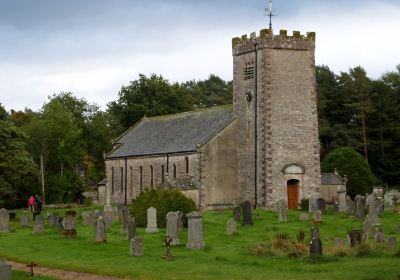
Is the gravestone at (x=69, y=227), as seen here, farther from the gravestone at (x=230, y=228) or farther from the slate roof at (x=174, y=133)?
the slate roof at (x=174, y=133)

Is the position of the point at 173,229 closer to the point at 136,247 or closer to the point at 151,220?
the point at 136,247

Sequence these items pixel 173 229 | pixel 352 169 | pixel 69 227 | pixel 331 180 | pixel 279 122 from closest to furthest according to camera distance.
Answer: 1. pixel 173 229
2. pixel 69 227
3. pixel 279 122
4. pixel 331 180
5. pixel 352 169

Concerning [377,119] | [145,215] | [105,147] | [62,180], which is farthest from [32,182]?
[377,119]

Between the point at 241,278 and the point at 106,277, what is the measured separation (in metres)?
4.02

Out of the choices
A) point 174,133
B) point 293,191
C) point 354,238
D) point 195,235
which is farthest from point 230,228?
point 174,133

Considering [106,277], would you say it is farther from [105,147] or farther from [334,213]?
[105,147]

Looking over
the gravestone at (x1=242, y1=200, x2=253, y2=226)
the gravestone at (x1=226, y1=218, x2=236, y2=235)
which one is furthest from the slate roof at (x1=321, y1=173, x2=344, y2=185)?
the gravestone at (x1=226, y1=218, x2=236, y2=235)

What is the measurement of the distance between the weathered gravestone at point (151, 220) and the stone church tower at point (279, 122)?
49.1 ft

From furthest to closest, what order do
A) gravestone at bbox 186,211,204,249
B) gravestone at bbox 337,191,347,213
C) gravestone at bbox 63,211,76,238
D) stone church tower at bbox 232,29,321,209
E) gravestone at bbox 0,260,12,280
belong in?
stone church tower at bbox 232,29,321,209 → gravestone at bbox 337,191,347,213 → gravestone at bbox 63,211,76,238 → gravestone at bbox 186,211,204,249 → gravestone at bbox 0,260,12,280

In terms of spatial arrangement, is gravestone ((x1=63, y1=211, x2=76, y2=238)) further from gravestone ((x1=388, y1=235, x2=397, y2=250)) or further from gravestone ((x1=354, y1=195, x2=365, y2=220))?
gravestone ((x1=388, y1=235, x2=397, y2=250))

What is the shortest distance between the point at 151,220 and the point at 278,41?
19577 millimetres

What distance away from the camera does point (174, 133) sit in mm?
56875

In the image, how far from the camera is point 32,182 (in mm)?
62156

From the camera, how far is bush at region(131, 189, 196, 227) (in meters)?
36.1
